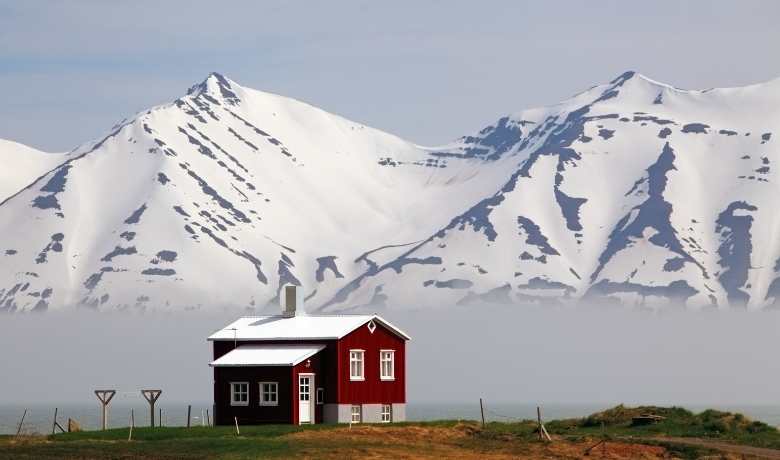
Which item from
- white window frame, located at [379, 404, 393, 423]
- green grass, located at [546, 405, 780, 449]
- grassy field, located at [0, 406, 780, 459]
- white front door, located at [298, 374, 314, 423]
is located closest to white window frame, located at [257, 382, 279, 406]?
white front door, located at [298, 374, 314, 423]

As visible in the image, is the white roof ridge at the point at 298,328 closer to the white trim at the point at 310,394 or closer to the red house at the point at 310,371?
the red house at the point at 310,371

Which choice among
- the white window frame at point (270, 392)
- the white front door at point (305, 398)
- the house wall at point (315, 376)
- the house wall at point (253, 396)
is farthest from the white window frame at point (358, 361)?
the white window frame at point (270, 392)

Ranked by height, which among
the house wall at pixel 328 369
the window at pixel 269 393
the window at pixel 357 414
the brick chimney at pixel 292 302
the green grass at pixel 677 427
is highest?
the brick chimney at pixel 292 302

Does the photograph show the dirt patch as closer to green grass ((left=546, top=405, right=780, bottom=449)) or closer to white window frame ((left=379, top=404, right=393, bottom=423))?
green grass ((left=546, top=405, right=780, bottom=449))

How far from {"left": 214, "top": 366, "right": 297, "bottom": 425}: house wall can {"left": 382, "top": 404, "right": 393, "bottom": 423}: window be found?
836 cm

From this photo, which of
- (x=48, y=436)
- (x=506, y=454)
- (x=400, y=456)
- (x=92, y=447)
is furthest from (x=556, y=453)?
(x=48, y=436)

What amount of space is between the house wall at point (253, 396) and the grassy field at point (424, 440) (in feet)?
11.9

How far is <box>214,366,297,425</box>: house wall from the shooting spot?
108 m

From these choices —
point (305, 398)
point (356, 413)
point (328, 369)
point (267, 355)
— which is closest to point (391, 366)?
point (356, 413)

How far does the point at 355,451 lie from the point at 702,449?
705 inches

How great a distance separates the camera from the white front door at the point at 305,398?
109m

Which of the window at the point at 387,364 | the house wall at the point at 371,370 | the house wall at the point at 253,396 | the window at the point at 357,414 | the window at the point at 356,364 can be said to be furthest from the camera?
the window at the point at 387,364

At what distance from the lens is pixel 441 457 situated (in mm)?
82125

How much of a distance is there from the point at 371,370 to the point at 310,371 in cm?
503
